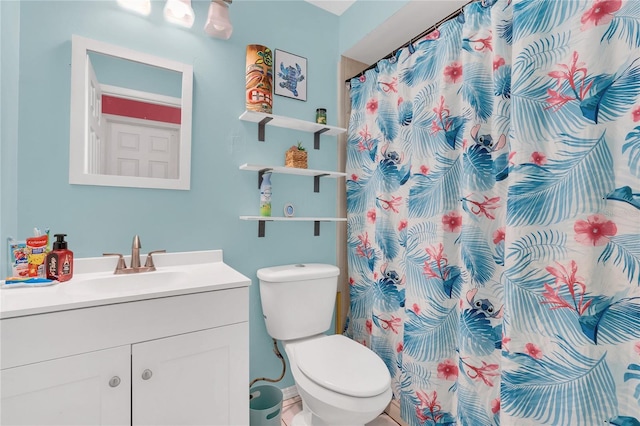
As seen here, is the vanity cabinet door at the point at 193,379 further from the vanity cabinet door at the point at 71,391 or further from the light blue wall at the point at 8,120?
the light blue wall at the point at 8,120

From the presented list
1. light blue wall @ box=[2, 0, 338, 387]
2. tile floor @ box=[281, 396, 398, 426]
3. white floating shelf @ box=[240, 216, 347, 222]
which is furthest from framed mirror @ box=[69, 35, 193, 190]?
tile floor @ box=[281, 396, 398, 426]

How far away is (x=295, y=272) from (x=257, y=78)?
109 cm

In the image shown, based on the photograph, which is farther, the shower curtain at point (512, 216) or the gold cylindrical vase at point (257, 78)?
the gold cylindrical vase at point (257, 78)

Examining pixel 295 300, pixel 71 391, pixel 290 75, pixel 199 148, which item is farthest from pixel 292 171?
pixel 71 391

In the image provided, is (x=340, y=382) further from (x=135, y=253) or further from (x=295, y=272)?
(x=135, y=253)

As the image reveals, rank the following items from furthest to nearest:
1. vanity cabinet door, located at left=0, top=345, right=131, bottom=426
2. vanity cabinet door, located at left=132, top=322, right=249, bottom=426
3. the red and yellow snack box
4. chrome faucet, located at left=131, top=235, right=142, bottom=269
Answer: chrome faucet, located at left=131, top=235, right=142, bottom=269, the red and yellow snack box, vanity cabinet door, located at left=132, top=322, right=249, bottom=426, vanity cabinet door, located at left=0, top=345, right=131, bottom=426

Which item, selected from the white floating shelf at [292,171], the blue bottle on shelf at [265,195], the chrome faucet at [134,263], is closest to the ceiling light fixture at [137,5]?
the white floating shelf at [292,171]

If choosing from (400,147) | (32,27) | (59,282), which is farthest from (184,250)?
(400,147)

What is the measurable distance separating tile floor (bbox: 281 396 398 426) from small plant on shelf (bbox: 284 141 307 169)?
56.7 inches

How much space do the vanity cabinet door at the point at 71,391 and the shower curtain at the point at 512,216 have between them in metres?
1.21

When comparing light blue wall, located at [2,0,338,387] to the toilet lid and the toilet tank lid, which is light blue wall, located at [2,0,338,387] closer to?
the toilet tank lid

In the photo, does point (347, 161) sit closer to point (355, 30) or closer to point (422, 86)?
point (422, 86)

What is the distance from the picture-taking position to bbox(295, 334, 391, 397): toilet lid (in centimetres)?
111

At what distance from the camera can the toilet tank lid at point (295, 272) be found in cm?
147
